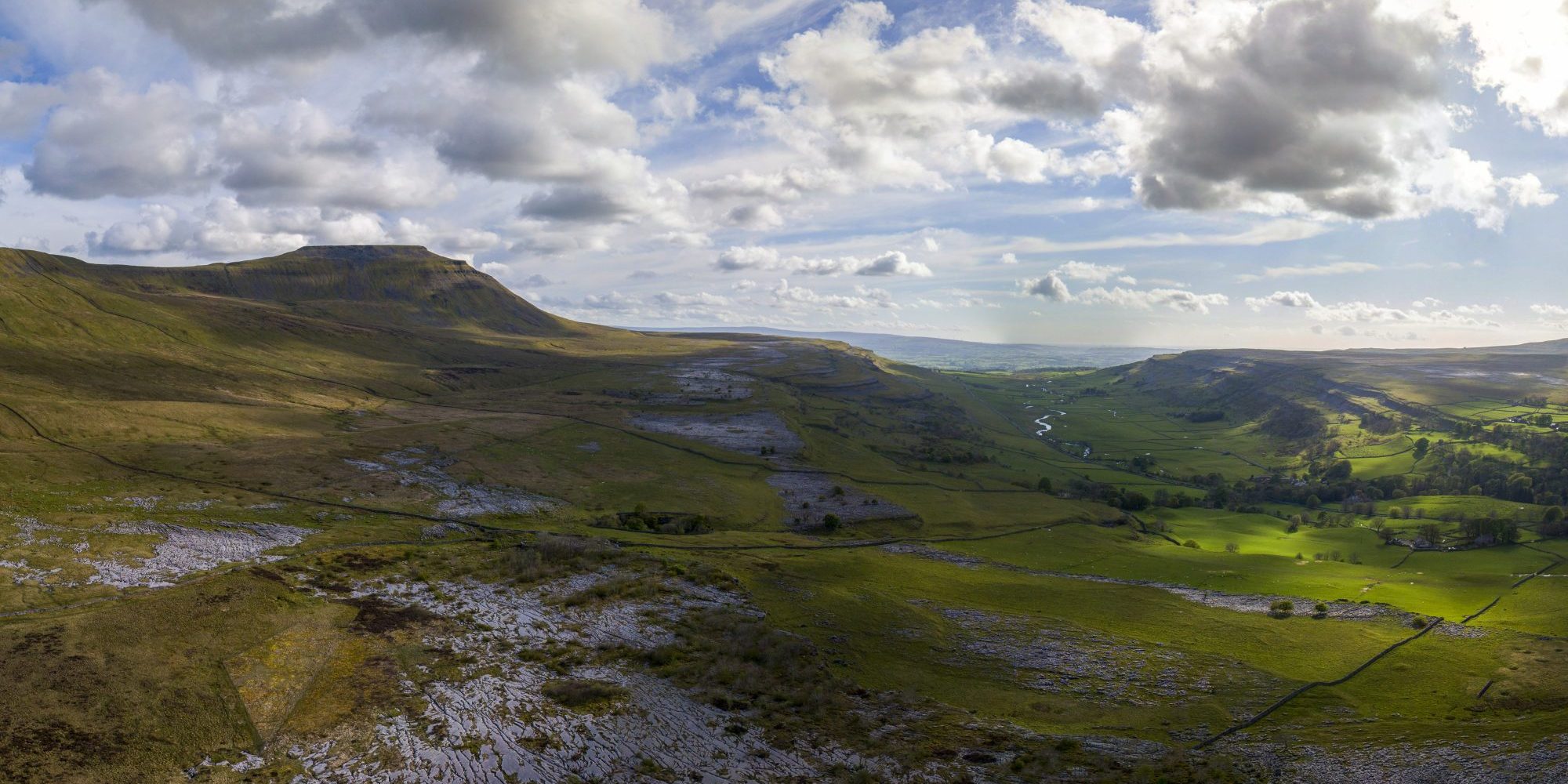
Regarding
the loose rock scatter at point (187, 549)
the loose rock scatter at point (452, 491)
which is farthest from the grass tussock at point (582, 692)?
the loose rock scatter at point (452, 491)

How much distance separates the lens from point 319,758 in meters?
39.6

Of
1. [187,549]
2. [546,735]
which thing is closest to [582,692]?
[546,735]

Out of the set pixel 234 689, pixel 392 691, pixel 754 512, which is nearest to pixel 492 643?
pixel 392 691

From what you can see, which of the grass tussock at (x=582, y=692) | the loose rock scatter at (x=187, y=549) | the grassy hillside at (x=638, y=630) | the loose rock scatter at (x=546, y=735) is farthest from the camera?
the loose rock scatter at (x=187, y=549)

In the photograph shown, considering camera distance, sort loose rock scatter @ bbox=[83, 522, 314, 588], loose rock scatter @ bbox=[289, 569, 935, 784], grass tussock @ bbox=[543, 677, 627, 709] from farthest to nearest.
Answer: loose rock scatter @ bbox=[83, 522, 314, 588] → grass tussock @ bbox=[543, 677, 627, 709] → loose rock scatter @ bbox=[289, 569, 935, 784]

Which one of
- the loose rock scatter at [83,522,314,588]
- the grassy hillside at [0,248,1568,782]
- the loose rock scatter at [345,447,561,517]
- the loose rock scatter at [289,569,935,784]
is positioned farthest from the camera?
the loose rock scatter at [345,447,561,517]

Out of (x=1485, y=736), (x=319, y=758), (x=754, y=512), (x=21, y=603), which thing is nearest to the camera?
(x=319, y=758)

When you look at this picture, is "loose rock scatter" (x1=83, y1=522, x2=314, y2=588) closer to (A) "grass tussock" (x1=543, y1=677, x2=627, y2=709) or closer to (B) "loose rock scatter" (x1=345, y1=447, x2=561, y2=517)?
(B) "loose rock scatter" (x1=345, y1=447, x2=561, y2=517)

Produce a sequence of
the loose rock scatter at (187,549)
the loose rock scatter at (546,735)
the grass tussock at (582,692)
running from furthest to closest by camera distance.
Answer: the loose rock scatter at (187,549) < the grass tussock at (582,692) < the loose rock scatter at (546,735)

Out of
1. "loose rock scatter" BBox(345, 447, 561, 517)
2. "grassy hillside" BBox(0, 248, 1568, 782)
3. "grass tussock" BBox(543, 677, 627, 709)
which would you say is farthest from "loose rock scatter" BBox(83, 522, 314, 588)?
"grass tussock" BBox(543, 677, 627, 709)

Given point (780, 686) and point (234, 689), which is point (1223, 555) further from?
point (234, 689)

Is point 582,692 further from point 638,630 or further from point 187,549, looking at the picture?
point 187,549

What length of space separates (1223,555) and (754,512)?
3219 inches

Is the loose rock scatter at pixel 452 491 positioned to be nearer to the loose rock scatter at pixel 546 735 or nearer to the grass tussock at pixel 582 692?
the loose rock scatter at pixel 546 735
